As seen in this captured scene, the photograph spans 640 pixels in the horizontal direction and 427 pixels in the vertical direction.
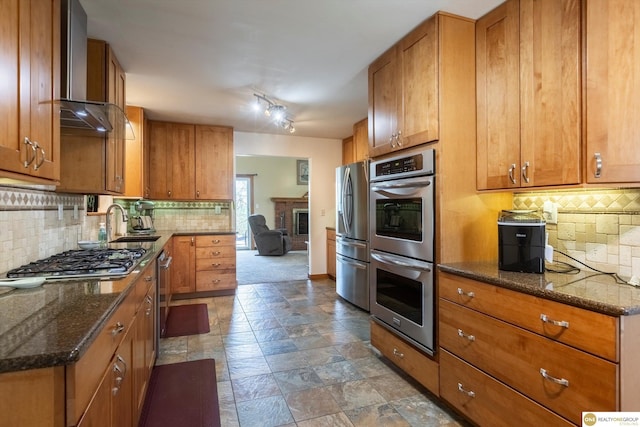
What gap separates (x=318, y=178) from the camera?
18.3ft

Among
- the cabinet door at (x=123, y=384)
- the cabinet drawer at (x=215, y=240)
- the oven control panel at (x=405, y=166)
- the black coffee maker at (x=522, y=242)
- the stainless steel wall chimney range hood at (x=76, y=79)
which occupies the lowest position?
the cabinet door at (x=123, y=384)

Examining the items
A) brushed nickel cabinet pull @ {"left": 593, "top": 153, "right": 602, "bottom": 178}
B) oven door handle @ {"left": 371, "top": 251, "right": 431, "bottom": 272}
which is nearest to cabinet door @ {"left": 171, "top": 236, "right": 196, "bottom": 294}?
oven door handle @ {"left": 371, "top": 251, "right": 431, "bottom": 272}

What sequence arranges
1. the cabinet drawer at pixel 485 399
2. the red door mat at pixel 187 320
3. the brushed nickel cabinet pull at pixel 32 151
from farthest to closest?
the red door mat at pixel 187 320 < the cabinet drawer at pixel 485 399 < the brushed nickel cabinet pull at pixel 32 151

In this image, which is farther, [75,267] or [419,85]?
[419,85]

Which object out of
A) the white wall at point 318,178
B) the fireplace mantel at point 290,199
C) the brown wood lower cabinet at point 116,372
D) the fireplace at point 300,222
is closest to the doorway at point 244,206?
the fireplace mantel at point 290,199

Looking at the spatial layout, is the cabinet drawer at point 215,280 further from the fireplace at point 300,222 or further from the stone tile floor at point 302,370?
the fireplace at point 300,222

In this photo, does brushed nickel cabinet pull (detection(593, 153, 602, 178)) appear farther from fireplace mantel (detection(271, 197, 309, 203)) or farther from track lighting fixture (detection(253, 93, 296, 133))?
fireplace mantel (detection(271, 197, 309, 203))

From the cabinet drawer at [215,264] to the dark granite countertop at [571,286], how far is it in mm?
3334

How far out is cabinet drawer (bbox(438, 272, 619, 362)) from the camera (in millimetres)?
1200

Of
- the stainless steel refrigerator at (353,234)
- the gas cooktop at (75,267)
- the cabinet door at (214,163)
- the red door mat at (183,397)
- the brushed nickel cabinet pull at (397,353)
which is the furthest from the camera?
the cabinet door at (214,163)

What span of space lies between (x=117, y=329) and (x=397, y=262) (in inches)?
67.8

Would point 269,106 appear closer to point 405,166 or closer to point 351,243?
point 351,243

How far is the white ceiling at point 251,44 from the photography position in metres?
2.01

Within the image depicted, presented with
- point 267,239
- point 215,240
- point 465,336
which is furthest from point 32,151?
point 267,239
